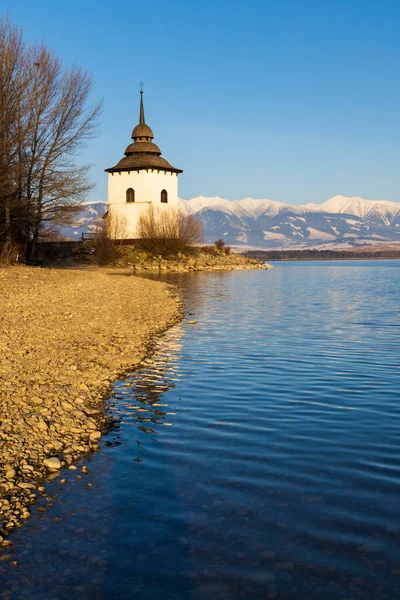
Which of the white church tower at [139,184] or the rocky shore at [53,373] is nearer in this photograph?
the rocky shore at [53,373]

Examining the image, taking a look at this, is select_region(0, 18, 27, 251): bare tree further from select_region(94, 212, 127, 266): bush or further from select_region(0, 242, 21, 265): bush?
select_region(94, 212, 127, 266): bush

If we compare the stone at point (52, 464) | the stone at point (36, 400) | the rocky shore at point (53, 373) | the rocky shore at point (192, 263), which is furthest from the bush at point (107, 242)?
the stone at point (52, 464)

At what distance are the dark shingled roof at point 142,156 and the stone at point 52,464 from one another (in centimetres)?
6521

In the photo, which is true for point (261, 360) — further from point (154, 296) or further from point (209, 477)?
point (154, 296)

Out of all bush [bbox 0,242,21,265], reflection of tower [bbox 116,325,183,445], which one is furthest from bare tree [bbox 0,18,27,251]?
reflection of tower [bbox 116,325,183,445]

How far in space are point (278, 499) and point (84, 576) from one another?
2.17 metres

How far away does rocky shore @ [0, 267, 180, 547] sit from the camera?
650 cm

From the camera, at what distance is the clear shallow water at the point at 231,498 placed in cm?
454

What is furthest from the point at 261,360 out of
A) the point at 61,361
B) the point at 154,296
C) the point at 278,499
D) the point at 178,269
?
the point at 178,269

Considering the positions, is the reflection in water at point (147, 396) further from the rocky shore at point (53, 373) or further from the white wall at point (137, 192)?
the white wall at point (137, 192)

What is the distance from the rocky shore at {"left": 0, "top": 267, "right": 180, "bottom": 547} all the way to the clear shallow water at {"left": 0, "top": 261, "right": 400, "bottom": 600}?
33 centimetres

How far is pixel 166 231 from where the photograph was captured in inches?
2638

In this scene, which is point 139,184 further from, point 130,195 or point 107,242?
point 107,242

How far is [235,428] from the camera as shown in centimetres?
835
